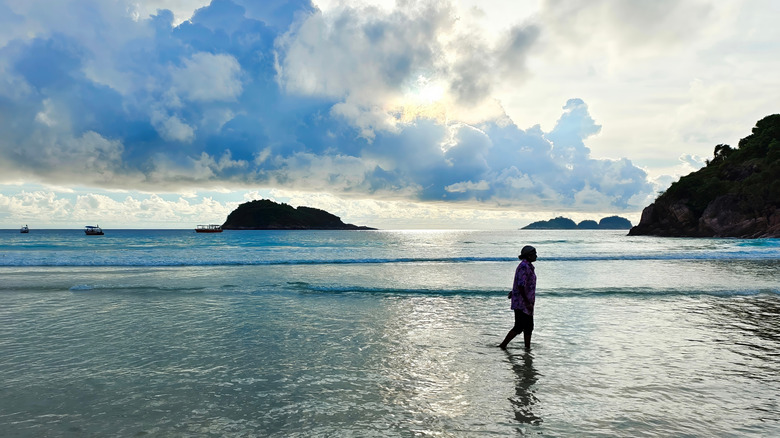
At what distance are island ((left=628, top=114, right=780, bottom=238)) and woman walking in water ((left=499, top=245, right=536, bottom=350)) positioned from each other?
331 ft

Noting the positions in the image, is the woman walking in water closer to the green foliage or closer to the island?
the island

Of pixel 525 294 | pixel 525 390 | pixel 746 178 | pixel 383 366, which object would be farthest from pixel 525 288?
pixel 746 178

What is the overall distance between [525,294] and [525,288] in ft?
0.50

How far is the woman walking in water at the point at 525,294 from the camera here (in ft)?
31.3

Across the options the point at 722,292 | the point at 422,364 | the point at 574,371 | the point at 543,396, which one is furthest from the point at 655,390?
the point at 722,292

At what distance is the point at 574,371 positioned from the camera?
325 inches

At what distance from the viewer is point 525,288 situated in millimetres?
9547

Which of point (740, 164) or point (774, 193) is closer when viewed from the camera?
point (774, 193)

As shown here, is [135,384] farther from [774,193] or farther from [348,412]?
[774,193]

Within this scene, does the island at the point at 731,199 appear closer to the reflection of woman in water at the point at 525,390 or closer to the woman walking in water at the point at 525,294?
the woman walking in water at the point at 525,294

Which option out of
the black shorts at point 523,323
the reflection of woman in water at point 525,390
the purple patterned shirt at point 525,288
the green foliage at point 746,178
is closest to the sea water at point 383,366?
the reflection of woman in water at point 525,390

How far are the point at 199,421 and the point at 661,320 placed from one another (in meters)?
13.5

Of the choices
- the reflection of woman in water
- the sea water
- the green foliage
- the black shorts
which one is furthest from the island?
the reflection of woman in water

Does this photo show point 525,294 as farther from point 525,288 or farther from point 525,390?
point 525,390
